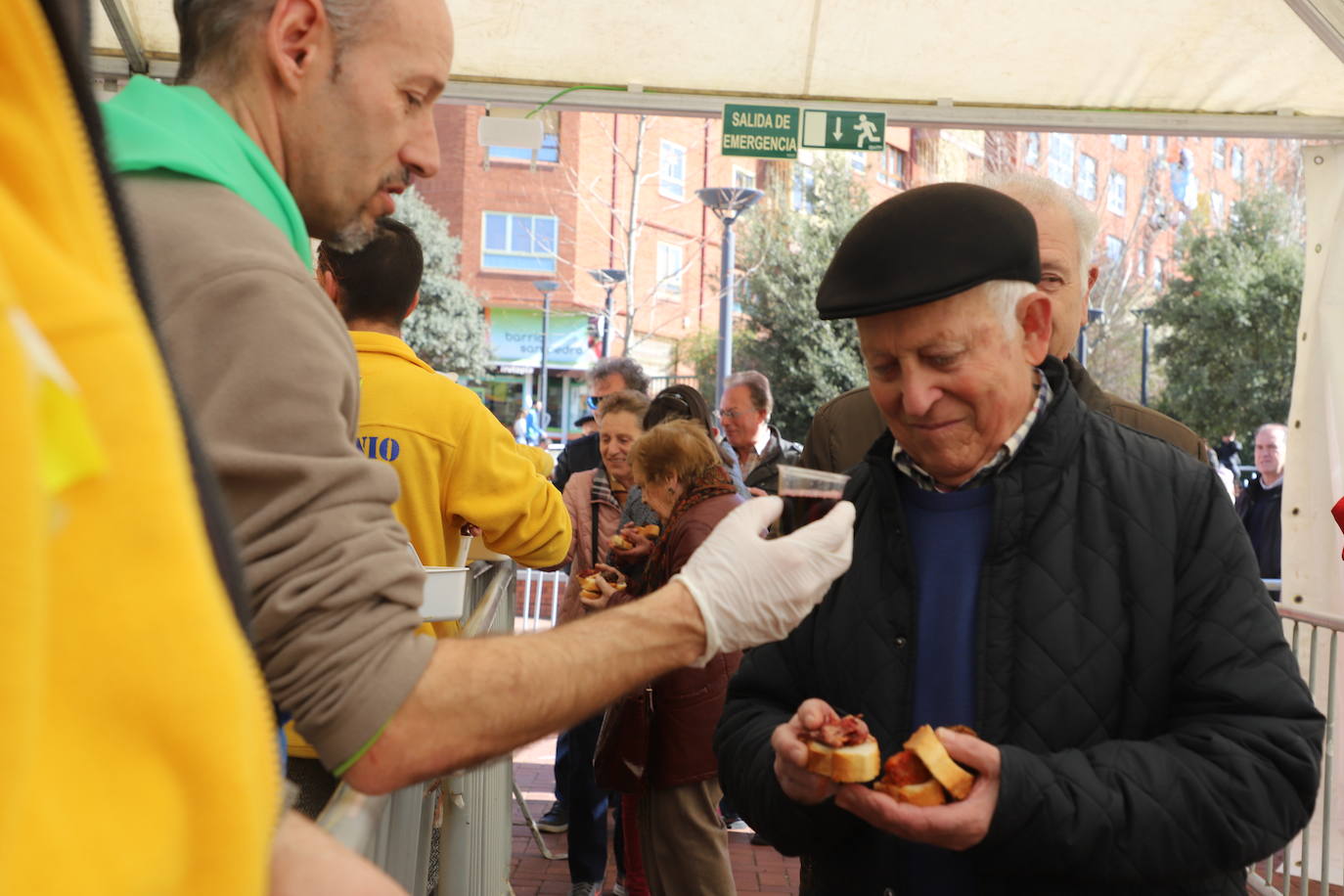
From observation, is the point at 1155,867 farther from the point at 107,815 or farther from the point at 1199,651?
the point at 107,815

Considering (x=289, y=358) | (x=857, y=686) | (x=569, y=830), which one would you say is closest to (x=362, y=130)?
(x=289, y=358)

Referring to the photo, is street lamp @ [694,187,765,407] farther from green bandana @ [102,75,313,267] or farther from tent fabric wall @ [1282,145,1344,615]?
green bandana @ [102,75,313,267]

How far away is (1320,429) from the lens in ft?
18.6

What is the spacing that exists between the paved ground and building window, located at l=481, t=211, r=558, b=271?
3150 cm

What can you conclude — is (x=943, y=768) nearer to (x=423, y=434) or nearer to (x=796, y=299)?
(x=423, y=434)

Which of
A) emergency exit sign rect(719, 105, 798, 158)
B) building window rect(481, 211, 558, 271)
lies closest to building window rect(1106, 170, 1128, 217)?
building window rect(481, 211, 558, 271)

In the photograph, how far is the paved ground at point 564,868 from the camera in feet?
17.4

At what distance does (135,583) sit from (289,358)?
867mm

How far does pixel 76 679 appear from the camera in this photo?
464mm

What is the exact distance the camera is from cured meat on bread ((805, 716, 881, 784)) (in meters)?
1.74

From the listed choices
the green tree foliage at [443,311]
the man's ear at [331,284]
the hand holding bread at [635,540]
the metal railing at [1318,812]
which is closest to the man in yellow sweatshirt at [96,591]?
the man's ear at [331,284]

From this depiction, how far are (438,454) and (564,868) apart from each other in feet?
10.8

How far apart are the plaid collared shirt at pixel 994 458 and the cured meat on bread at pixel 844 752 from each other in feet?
1.58

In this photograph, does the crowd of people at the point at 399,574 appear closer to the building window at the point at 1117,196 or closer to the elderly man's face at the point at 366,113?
the elderly man's face at the point at 366,113
